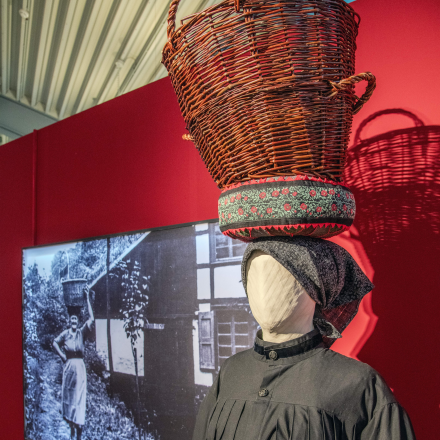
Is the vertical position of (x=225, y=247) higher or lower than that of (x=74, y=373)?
higher

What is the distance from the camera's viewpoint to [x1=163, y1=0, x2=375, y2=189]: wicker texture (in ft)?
2.41

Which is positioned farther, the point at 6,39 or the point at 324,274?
the point at 6,39

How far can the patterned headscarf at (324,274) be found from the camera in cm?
82

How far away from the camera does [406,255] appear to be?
3.79 feet

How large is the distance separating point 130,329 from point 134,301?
0.13m

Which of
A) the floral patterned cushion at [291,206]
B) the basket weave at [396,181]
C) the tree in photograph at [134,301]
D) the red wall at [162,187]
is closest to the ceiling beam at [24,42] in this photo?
the red wall at [162,187]

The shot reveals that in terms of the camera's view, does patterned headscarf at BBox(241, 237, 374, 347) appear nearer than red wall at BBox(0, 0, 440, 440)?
Yes

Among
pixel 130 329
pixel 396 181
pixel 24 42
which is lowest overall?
pixel 130 329

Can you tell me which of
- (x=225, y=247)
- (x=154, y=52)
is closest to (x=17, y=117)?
(x=154, y=52)

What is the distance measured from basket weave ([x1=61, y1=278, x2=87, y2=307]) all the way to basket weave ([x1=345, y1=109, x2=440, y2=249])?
1457mm

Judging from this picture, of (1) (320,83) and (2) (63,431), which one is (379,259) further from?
(2) (63,431)

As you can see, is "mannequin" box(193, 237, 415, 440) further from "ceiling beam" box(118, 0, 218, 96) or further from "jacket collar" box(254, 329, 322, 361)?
"ceiling beam" box(118, 0, 218, 96)

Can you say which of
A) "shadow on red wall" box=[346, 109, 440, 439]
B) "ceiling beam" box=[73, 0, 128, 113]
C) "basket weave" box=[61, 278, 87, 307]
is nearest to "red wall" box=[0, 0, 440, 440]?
"shadow on red wall" box=[346, 109, 440, 439]

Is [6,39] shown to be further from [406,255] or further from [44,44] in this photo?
[406,255]
